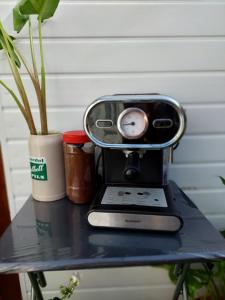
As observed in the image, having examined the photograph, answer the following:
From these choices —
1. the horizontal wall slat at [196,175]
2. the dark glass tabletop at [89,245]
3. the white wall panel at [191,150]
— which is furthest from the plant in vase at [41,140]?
the horizontal wall slat at [196,175]

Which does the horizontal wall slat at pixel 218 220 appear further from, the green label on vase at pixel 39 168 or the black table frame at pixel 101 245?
the green label on vase at pixel 39 168

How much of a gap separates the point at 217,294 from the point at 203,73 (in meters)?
1.01

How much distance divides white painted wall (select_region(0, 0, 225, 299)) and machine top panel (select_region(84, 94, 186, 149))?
0.31 meters

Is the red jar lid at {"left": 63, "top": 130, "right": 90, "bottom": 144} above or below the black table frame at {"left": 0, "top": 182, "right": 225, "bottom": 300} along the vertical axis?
above

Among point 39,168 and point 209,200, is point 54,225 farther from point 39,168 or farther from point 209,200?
point 209,200

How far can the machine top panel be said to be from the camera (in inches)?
25.6

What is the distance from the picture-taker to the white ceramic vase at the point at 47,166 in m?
0.78

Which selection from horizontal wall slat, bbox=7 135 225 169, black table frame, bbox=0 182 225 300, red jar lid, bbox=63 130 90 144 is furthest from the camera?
horizontal wall slat, bbox=7 135 225 169

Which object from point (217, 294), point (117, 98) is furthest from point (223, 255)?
point (217, 294)

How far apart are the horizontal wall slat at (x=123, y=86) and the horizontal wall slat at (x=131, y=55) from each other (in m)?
0.03

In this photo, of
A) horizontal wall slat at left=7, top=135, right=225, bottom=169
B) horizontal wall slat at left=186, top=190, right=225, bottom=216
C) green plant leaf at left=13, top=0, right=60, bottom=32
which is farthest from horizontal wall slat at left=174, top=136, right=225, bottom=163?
green plant leaf at left=13, top=0, right=60, bottom=32

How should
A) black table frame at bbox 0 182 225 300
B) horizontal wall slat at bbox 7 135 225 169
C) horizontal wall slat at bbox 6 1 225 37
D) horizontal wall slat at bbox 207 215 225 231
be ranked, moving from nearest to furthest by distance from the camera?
1. black table frame at bbox 0 182 225 300
2. horizontal wall slat at bbox 6 1 225 37
3. horizontal wall slat at bbox 7 135 225 169
4. horizontal wall slat at bbox 207 215 225 231

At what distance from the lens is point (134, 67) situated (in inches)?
37.0

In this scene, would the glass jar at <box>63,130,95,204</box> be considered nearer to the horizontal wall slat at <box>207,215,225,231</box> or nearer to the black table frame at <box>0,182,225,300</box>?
the black table frame at <box>0,182,225,300</box>
